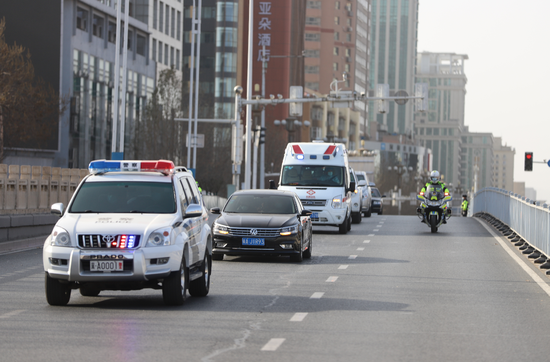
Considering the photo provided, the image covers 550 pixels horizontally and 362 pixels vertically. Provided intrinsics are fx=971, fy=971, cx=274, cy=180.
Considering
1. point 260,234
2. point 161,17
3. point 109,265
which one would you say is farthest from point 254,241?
point 161,17

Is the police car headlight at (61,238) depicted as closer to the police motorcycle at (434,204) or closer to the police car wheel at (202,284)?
the police car wheel at (202,284)

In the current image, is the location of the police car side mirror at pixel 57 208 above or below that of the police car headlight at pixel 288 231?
above

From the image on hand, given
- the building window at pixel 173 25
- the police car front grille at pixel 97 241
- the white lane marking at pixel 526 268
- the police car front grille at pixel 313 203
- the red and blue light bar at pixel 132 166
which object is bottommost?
the white lane marking at pixel 526 268

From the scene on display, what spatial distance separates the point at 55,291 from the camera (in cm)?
1169

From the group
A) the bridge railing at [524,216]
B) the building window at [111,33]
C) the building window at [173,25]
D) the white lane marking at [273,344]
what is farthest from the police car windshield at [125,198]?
the building window at [173,25]

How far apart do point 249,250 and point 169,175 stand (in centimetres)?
608

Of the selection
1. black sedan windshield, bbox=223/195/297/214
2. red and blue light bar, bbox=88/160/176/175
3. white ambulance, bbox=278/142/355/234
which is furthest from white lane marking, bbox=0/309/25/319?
white ambulance, bbox=278/142/355/234

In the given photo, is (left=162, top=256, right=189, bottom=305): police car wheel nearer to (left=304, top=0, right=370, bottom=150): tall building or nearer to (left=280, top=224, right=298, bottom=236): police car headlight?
(left=280, top=224, right=298, bottom=236): police car headlight

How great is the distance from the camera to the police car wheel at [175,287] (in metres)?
11.6

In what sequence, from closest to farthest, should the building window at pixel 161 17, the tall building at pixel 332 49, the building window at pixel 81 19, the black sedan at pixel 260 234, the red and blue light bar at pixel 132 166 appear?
1. the red and blue light bar at pixel 132 166
2. the black sedan at pixel 260 234
3. the building window at pixel 81 19
4. the building window at pixel 161 17
5. the tall building at pixel 332 49

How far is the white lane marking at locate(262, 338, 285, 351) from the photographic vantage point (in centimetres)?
884

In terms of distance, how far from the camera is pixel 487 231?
105 feet

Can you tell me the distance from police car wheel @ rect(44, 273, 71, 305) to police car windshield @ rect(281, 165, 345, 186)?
1750cm

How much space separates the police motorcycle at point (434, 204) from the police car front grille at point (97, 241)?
19.1 meters
